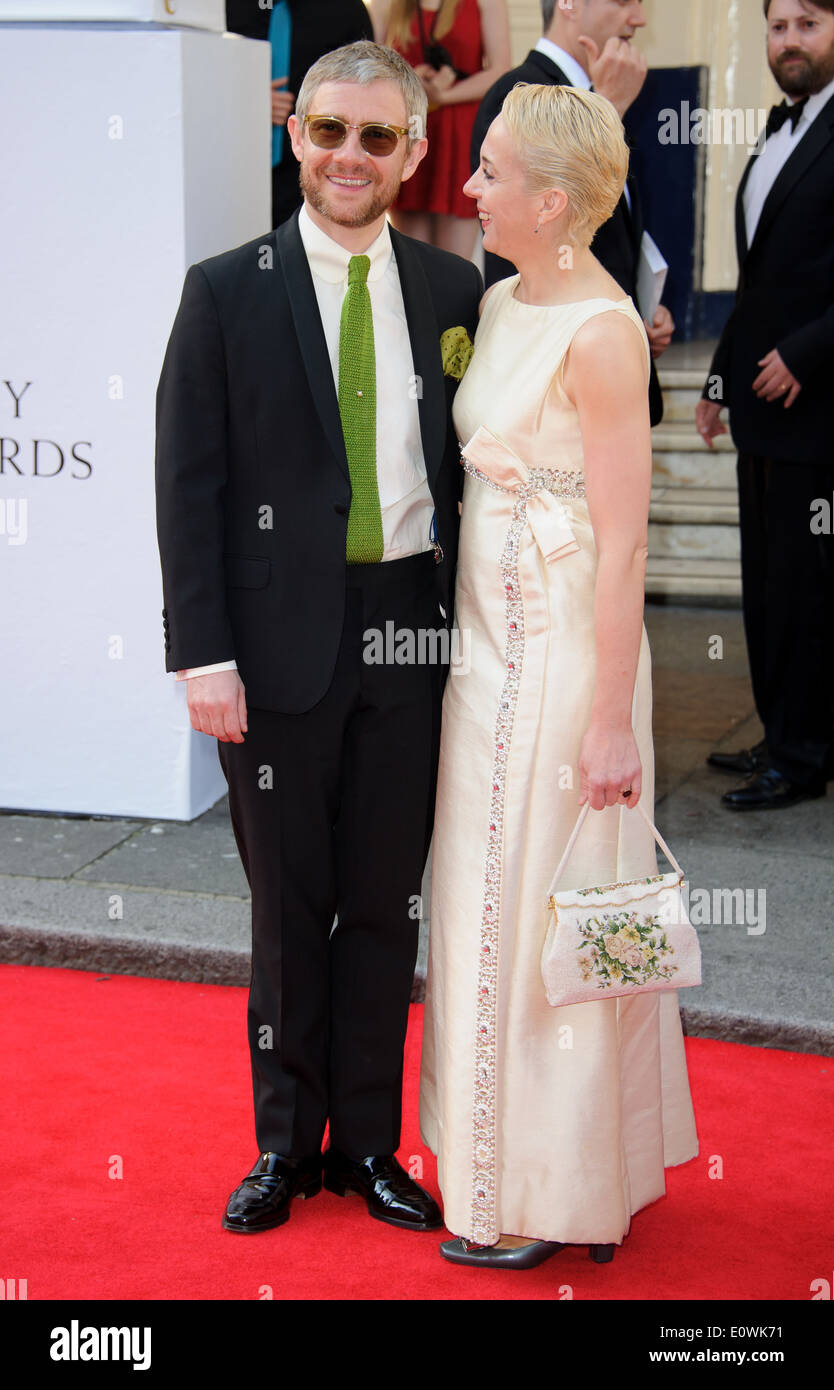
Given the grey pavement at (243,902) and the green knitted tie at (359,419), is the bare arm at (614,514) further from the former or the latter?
the grey pavement at (243,902)

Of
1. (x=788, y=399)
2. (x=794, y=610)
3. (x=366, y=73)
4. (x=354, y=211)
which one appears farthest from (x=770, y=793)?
(x=366, y=73)

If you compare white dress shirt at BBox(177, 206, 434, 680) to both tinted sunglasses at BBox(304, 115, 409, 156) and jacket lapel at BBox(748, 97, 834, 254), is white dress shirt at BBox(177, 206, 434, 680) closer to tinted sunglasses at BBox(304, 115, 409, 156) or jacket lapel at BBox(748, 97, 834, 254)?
tinted sunglasses at BBox(304, 115, 409, 156)

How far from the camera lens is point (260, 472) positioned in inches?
106

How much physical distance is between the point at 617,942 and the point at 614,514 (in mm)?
670

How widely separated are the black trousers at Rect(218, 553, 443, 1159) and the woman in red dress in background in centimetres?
379

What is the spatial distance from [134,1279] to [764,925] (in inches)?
76.8

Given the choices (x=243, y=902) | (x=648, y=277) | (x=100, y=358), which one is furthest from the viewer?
(x=100, y=358)

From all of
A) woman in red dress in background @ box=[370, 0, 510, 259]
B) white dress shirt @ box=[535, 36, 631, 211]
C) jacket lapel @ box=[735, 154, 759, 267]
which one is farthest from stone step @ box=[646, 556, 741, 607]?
white dress shirt @ box=[535, 36, 631, 211]

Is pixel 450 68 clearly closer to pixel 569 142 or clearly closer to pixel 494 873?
pixel 569 142

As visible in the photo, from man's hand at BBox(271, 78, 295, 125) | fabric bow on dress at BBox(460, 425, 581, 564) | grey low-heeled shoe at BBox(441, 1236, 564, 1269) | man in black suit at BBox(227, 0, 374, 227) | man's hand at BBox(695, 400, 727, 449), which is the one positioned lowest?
grey low-heeled shoe at BBox(441, 1236, 564, 1269)

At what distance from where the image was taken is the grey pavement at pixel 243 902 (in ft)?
12.2

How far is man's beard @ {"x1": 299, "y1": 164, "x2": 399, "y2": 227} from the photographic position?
2643mm

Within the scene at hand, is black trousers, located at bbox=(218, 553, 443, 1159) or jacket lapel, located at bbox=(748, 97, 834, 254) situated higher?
jacket lapel, located at bbox=(748, 97, 834, 254)

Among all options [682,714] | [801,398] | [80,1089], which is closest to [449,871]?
[80,1089]
